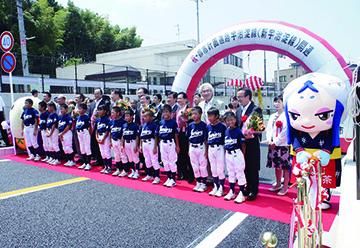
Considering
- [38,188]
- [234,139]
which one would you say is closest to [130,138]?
[38,188]

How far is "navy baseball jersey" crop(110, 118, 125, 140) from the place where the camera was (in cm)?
648

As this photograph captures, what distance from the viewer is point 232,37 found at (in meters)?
7.80

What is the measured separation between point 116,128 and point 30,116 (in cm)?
299

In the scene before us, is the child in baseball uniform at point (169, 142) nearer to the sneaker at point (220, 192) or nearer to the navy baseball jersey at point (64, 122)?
the sneaker at point (220, 192)

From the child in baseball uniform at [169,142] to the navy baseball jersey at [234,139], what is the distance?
1208 millimetres

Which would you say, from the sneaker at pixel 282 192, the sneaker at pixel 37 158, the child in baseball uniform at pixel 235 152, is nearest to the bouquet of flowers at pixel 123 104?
the child in baseball uniform at pixel 235 152

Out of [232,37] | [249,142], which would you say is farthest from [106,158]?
[232,37]

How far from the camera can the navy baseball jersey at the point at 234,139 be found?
15.9 feet

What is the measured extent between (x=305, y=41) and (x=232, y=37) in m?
1.77

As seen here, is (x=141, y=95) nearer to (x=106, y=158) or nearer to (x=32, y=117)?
(x=106, y=158)

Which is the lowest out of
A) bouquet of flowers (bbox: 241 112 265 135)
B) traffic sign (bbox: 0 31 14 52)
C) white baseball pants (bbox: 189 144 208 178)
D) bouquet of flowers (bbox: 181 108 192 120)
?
white baseball pants (bbox: 189 144 208 178)

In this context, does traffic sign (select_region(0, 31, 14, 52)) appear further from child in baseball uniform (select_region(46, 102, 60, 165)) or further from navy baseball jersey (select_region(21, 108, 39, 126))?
child in baseball uniform (select_region(46, 102, 60, 165))

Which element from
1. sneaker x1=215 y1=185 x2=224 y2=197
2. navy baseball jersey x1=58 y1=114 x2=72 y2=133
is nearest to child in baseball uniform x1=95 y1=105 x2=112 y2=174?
navy baseball jersey x1=58 y1=114 x2=72 y2=133

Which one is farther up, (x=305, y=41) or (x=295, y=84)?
(x=305, y=41)
